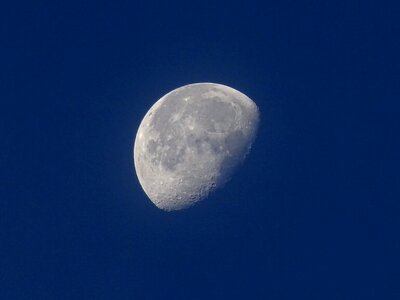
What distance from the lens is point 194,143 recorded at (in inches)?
1212

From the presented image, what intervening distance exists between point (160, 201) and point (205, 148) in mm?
3210

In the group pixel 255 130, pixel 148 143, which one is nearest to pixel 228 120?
pixel 255 130

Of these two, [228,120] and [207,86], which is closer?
[228,120]

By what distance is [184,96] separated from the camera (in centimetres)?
3262

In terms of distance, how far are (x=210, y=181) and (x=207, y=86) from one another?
4233 mm

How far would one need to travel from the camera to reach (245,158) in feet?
103

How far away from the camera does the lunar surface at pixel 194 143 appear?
30.9m

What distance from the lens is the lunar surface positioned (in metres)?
30.9

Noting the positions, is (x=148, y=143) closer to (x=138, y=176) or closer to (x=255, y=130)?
(x=138, y=176)

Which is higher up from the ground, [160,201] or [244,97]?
[244,97]

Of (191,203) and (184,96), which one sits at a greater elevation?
(184,96)

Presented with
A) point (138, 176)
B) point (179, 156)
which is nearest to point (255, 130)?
point (179, 156)

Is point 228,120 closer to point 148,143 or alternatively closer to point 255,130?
point 255,130

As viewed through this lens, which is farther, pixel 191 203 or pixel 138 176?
pixel 138 176
